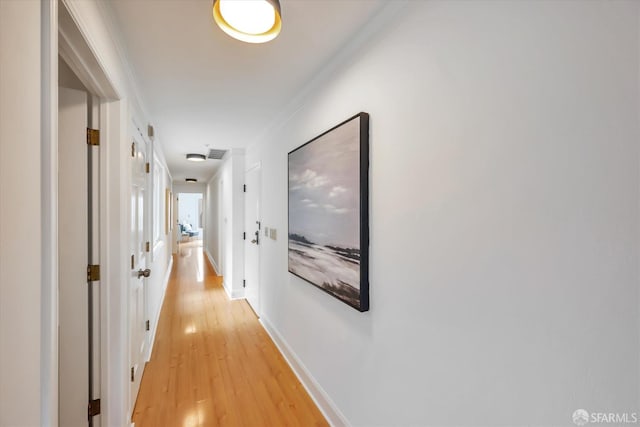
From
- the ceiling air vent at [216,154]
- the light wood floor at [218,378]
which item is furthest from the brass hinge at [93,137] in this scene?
the ceiling air vent at [216,154]

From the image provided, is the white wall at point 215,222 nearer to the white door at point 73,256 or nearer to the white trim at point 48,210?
the white door at point 73,256

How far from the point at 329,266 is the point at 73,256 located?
4.46ft

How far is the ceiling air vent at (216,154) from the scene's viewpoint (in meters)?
4.45

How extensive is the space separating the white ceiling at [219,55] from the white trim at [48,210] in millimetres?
768

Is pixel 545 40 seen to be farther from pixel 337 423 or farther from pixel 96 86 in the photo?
pixel 337 423

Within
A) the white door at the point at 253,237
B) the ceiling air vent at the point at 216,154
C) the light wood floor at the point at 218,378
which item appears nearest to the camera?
the light wood floor at the point at 218,378

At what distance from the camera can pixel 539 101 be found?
0.79 metres

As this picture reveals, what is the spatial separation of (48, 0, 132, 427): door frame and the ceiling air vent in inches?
112

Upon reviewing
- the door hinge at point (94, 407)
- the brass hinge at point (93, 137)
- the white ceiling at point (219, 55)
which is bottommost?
the door hinge at point (94, 407)

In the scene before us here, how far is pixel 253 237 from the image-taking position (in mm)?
3869

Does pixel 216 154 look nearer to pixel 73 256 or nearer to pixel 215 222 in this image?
pixel 215 222

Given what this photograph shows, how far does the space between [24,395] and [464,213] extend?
50.8 inches

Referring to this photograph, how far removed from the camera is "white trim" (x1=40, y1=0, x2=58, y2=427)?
2.28 ft

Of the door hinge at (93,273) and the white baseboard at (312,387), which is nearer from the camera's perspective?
the door hinge at (93,273)
